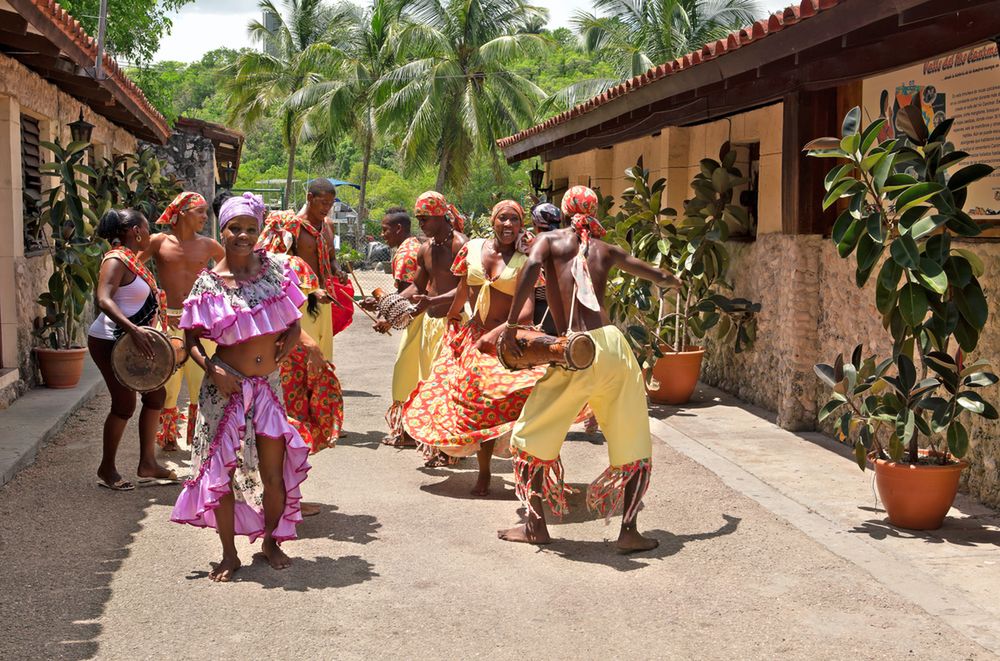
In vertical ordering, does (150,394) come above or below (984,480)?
above

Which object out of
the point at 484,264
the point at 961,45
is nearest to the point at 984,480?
the point at 961,45

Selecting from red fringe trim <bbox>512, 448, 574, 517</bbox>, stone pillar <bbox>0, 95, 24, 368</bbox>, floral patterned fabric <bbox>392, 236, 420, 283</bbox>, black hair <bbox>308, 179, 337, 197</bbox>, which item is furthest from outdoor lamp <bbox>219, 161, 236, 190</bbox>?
red fringe trim <bbox>512, 448, 574, 517</bbox>

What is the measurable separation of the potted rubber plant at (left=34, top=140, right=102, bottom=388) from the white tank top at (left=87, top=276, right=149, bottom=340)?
3.71 metres

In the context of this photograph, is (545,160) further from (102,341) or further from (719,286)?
(102,341)

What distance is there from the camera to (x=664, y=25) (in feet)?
116

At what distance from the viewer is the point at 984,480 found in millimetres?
6586

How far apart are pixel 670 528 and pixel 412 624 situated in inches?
79.7

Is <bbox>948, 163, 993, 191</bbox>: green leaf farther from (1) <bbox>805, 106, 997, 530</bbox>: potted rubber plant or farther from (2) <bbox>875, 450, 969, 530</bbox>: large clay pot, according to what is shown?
(2) <bbox>875, 450, 969, 530</bbox>: large clay pot

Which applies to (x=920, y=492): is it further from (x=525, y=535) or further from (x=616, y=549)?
(x=525, y=535)

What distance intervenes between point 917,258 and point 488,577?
255 cm

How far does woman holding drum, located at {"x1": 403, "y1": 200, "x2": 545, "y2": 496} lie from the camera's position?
6641mm

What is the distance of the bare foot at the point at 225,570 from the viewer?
515 cm

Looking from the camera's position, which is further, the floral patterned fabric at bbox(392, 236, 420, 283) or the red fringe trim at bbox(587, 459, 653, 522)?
the floral patterned fabric at bbox(392, 236, 420, 283)

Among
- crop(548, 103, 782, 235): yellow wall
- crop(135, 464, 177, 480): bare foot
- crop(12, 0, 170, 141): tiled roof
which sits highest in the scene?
crop(12, 0, 170, 141): tiled roof
